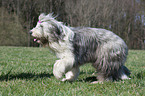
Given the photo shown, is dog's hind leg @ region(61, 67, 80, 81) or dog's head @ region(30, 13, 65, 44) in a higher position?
dog's head @ region(30, 13, 65, 44)

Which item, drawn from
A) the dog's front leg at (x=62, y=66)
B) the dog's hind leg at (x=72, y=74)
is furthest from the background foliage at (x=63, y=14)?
the dog's front leg at (x=62, y=66)

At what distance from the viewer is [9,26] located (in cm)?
2091

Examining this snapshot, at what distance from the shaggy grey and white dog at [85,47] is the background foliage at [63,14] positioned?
15810 mm

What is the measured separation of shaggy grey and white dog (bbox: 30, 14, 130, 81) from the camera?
132 inches

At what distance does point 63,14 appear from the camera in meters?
19.9

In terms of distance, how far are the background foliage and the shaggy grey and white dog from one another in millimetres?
15810

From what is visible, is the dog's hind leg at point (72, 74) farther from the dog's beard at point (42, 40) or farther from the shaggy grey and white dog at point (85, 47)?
the dog's beard at point (42, 40)

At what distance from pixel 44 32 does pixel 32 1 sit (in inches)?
707

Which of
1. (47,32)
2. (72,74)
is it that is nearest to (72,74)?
(72,74)

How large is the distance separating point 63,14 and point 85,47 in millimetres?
16931

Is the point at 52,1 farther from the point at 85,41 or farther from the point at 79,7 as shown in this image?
the point at 85,41

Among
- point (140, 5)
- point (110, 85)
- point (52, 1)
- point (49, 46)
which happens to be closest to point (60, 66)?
point (49, 46)

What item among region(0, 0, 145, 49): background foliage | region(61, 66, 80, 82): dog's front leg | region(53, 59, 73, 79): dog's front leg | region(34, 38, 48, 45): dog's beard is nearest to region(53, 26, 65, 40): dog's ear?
region(34, 38, 48, 45): dog's beard

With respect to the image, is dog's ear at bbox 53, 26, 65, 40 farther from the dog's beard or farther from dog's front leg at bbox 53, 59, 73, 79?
dog's front leg at bbox 53, 59, 73, 79
